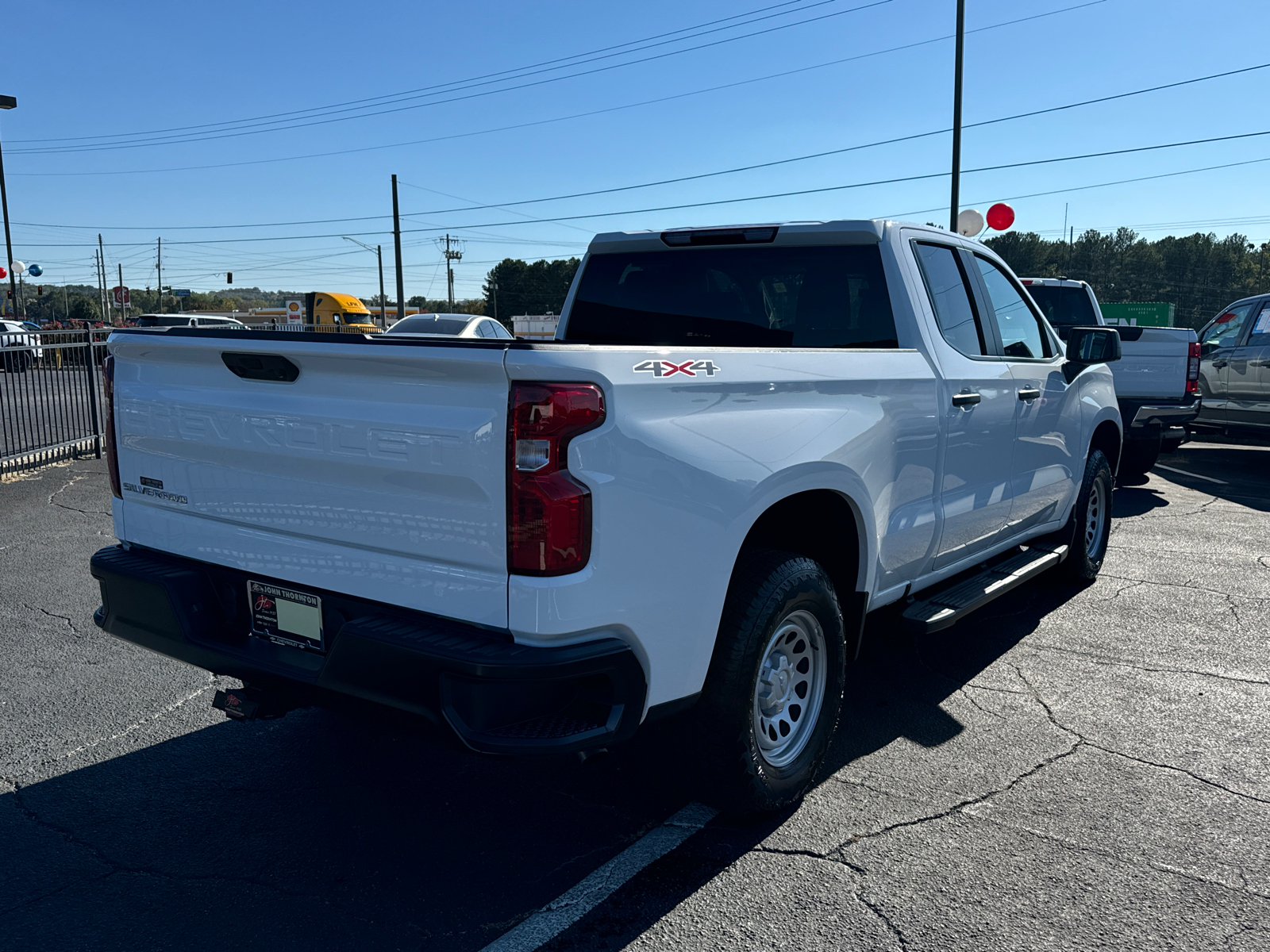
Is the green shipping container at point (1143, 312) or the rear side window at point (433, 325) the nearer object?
the rear side window at point (433, 325)

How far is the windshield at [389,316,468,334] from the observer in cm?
1390

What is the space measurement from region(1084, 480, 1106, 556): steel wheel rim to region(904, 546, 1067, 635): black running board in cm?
106

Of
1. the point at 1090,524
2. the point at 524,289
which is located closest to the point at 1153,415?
the point at 1090,524

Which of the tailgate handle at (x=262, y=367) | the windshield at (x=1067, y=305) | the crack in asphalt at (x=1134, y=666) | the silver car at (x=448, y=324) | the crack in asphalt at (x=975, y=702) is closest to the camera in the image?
the tailgate handle at (x=262, y=367)

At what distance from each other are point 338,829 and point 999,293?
410 cm

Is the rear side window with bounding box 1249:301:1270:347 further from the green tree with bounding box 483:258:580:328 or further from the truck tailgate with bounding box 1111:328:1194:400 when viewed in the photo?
the green tree with bounding box 483:258:580:328

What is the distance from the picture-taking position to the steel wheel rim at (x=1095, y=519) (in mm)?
6512

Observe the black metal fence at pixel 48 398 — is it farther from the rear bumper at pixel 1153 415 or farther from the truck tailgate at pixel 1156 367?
the truck tailgate at pixel 1156 367

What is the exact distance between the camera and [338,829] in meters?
3.29

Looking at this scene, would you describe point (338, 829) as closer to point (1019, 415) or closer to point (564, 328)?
point (564, 328)

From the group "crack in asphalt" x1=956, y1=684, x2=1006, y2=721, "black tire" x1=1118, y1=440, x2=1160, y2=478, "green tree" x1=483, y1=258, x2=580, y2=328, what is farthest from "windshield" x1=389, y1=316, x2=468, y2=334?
"green tree" x1=483, y1=258, x2=580, y2=328

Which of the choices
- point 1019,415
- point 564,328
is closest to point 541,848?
point 564,328

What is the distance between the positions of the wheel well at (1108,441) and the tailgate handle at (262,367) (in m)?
5.34

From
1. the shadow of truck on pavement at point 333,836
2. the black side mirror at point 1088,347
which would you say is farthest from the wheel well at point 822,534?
the black side mirror at point 1088,347
